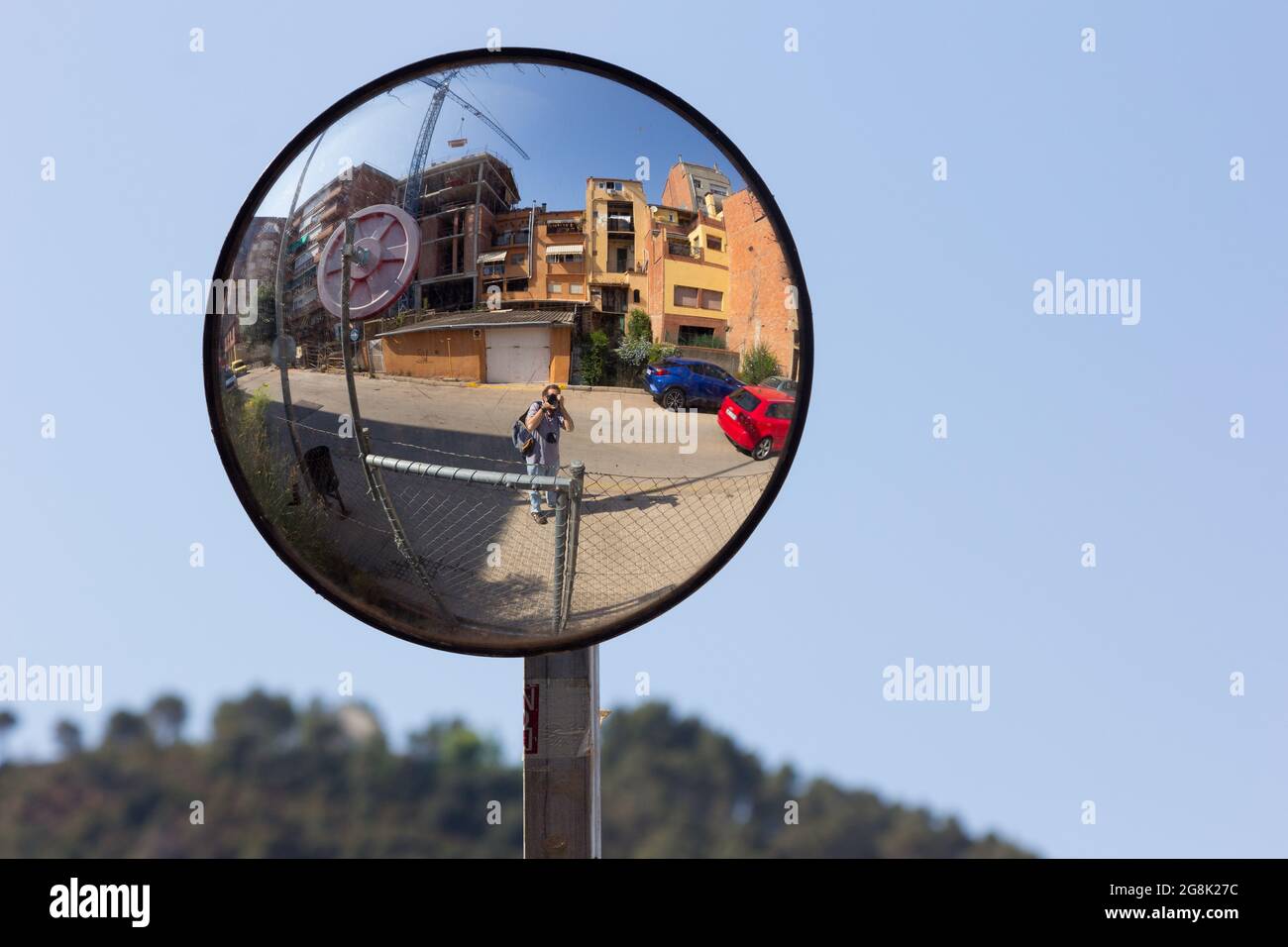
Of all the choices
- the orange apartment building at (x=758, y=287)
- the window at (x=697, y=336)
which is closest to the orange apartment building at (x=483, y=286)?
the window at (x=697, y=336)

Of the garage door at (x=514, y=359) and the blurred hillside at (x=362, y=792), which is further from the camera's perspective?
the blurred hillside at (x=362, y=792)

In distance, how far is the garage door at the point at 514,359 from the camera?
4.07 m

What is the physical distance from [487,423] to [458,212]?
748mm

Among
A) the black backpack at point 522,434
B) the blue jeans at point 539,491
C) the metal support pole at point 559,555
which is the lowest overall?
→ the metal support pole at point 559,555

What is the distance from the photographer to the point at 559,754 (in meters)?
4.48

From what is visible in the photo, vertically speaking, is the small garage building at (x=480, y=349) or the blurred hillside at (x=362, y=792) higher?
the small garage building at (x=480, y=349)

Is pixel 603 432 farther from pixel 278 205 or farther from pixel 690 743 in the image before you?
pixel 690 743

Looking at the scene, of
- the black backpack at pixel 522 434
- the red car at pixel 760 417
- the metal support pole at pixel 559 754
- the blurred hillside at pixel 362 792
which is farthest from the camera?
the blurred hillside at pixel 362 792

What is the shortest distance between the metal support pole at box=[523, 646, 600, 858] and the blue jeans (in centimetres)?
64

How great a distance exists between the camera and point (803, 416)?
4.16 meters

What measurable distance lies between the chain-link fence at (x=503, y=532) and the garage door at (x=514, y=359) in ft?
0.99

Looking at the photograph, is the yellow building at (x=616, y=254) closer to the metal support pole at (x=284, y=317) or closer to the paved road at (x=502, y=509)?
the paved road at (x=502, y=509)

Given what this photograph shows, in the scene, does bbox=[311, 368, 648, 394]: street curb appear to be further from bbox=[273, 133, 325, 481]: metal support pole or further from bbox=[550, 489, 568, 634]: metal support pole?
bbox=[550, 489, 568, 634]: metal support pole

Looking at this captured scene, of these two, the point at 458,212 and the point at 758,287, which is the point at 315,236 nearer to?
the point at 458,212
